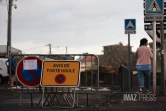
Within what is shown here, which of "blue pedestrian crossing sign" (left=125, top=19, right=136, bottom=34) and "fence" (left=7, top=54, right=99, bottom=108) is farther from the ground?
"blue pedestrian crossing sign" (left=125, top=19, right=136, bottom=34)

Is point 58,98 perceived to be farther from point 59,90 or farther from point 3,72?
point 3,72

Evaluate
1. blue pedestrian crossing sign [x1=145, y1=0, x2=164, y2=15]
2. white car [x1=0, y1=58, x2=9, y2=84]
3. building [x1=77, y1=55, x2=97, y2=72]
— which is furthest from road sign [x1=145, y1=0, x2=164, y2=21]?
white car [x1=0, y1=58, x2=9, y2=84]

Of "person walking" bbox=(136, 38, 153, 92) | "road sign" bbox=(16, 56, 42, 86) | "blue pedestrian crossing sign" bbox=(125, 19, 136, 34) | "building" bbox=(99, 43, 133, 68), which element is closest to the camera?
"road sign" bbox=(16, 56, 42, 86)

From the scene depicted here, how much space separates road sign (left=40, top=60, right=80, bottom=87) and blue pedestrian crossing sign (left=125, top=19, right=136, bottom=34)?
6676 mm

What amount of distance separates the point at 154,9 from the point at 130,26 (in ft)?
13.7

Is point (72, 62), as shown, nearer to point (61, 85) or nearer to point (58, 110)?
point (61, 85)

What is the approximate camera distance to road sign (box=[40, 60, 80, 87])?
9695mm

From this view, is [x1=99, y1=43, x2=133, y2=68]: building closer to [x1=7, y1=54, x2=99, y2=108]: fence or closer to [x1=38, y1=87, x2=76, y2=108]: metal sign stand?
[x1=7, y1=54, x2=99, y2=108]: fence

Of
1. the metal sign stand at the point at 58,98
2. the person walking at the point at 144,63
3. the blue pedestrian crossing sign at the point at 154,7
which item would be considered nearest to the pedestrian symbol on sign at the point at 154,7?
the blue pedestrian crossing sign at the point at 154,7

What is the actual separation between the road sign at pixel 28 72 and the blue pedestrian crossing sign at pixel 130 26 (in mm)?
6837

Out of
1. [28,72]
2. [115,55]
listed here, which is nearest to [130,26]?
[28,72]

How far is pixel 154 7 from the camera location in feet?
39.1

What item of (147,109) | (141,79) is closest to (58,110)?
(147,109)

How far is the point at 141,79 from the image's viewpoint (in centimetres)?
1141
